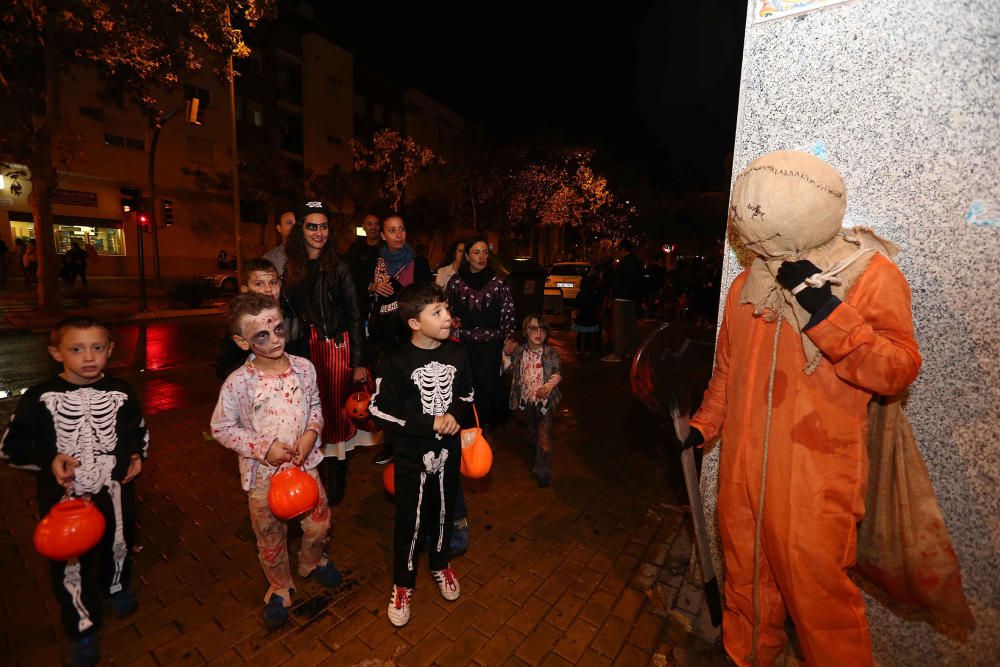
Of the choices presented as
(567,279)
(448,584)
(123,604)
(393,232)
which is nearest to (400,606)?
(448,584)

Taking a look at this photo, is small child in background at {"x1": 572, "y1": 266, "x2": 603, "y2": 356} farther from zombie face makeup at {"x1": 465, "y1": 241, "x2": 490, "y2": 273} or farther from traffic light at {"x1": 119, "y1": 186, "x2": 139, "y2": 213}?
traffic light at {"x1": 119, "y1": 186, "x2": 139, "y2": 213}

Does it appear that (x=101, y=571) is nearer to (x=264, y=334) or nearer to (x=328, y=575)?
(x=328, y=575)

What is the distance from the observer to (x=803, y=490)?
1913 millimetres

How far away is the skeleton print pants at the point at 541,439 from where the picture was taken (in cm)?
442

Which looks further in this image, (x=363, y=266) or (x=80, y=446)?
(x=363, y=266)

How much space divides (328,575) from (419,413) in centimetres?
127

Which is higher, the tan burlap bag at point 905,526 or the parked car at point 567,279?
the parked car at point 567,279

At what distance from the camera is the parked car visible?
1750cm

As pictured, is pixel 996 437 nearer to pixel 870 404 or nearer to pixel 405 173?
pixel 870 404

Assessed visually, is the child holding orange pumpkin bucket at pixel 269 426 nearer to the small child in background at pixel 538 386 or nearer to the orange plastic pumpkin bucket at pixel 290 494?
the orange plastic pumpkin bucket at pixel 290 494

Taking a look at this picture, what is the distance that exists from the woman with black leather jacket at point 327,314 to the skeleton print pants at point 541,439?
152 centimetres

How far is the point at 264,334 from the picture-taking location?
264 centimetres

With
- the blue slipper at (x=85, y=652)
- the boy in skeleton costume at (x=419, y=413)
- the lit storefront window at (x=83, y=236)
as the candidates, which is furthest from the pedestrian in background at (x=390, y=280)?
the lit storefront window at (x=83, y=236)

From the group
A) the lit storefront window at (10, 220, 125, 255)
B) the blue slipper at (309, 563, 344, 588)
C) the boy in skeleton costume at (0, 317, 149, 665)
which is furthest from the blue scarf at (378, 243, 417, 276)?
the lit storefront window at (10, 220, 125, 255)
